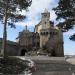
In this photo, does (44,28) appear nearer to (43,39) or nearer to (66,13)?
(43,39)

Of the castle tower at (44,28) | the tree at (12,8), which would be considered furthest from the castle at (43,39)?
the tree at (12,8)

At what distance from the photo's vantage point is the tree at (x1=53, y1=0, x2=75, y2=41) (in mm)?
34219

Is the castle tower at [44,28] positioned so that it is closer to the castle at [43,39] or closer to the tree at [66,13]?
the castle at [43,39]

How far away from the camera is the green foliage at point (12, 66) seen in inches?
1077

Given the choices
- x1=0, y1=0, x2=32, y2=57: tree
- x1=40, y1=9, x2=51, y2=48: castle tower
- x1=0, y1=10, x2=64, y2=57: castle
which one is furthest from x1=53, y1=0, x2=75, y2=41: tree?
x1=40, y1=9, x2=51, y2=48: castle tower

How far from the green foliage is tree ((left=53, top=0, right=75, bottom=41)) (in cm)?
729

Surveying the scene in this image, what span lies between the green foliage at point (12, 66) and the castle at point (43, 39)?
3579 cm

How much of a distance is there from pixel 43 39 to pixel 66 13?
1394 inches

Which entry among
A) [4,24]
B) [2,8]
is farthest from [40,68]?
[2,8]

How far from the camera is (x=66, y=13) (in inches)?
1352

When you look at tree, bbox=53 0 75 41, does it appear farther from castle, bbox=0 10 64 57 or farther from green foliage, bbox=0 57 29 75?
castle, bbox=0 10 64 57

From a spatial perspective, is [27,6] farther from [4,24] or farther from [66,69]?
[66,69]

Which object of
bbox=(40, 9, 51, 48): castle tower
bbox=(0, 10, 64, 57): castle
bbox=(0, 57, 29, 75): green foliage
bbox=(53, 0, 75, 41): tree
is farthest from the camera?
bbox=(40, 9, 51, 48): castle tower

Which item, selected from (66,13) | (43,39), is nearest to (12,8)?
(66,13)
